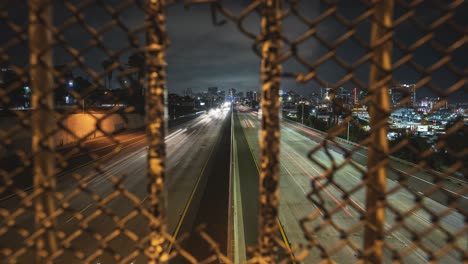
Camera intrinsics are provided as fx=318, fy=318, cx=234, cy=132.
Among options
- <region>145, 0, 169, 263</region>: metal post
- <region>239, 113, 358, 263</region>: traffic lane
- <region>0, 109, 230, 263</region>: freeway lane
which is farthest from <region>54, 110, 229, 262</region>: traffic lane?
<region>239, 113, 358, 263</region>: traffic lane

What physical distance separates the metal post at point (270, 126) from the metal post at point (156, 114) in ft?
1.79

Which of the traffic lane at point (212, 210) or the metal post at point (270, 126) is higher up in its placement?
the metal post at point (270, 126)

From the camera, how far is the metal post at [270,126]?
64.4 inches

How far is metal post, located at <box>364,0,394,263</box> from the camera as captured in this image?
166cm

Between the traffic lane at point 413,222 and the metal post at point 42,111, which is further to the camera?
the traffic lane at point 413,222

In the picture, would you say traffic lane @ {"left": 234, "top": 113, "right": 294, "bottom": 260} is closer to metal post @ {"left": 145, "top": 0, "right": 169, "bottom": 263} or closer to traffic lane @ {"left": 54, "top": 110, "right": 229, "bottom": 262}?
metal post @ {"left": 145, "top": 0, "right": 169, "bottom": 263}

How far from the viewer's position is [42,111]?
1.78 metres

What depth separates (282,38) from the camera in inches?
64.7

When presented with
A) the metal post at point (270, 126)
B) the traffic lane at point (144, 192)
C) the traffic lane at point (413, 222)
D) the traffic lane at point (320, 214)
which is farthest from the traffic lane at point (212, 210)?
the metal post at point (270, 126)

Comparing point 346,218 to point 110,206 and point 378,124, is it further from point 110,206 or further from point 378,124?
point 378,124

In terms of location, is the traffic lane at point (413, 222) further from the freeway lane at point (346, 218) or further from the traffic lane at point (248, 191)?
the traffic lane at point (248, 191)

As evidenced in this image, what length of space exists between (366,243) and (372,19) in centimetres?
123

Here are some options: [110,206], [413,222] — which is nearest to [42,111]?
[110,206]

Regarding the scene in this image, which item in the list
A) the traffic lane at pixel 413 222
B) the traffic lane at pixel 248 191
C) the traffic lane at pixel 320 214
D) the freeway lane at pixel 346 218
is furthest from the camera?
the traffic lane at pixel 248 191
